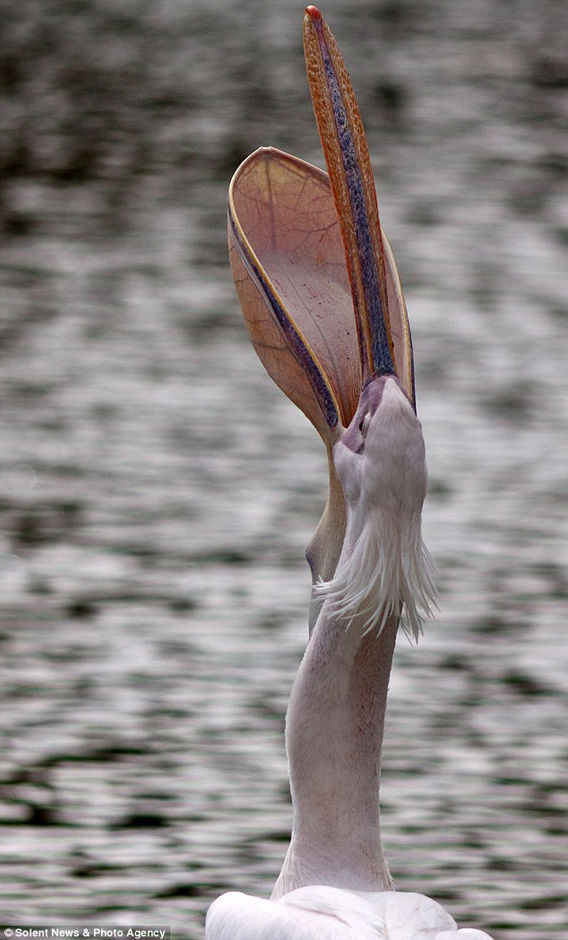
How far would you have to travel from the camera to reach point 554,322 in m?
6.20

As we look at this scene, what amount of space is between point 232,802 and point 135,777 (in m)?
0.21

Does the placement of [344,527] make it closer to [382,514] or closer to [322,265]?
[382,514]

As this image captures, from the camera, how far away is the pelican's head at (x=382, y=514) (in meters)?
1.63

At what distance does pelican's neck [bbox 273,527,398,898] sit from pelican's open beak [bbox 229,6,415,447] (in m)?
0.21

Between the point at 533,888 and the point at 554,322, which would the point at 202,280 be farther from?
the point at 533,888

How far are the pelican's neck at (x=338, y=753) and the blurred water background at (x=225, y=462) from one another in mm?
1023

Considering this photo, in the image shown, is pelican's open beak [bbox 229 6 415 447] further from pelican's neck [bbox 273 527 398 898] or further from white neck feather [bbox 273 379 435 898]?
pelican's neck [bbox 273 527 398 898]

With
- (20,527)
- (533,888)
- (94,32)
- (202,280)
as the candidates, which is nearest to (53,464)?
(20,527)

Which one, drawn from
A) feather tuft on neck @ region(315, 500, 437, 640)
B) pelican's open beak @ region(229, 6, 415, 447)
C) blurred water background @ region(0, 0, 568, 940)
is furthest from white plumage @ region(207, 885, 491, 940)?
blurred water background @ region(0, 0, 568, 940)

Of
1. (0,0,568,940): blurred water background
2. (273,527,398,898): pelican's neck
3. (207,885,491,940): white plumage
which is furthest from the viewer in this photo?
(0,0,568,940): blurred water background

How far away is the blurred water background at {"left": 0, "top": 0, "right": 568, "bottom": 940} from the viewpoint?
10.3 feet

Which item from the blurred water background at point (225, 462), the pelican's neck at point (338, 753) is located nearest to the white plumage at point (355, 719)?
the pelican's neck at point (338, 753)

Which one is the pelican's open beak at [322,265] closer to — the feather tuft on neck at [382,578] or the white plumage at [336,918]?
the feather tuft on neck at [382,578]

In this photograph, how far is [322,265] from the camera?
6.33 feet
